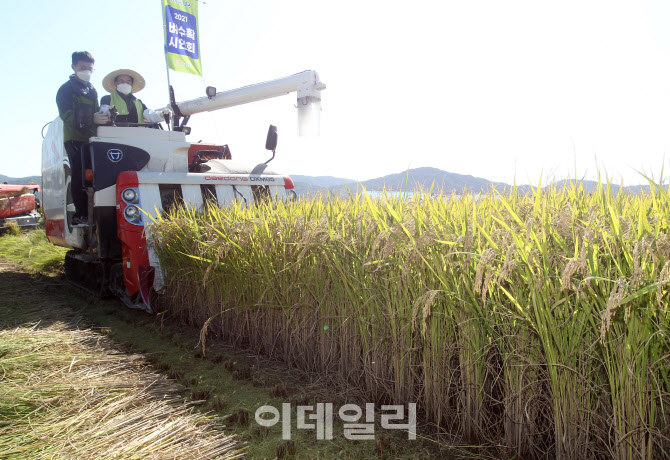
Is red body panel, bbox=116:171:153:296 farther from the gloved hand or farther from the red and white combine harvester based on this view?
the gloved hand

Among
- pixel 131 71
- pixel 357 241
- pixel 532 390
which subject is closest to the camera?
pixel 532 390

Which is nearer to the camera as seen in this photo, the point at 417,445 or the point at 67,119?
the point at 417,445

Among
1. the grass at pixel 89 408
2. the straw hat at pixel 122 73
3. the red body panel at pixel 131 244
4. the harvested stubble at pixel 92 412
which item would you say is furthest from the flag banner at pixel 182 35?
the harvested stubble at pixel 92 412

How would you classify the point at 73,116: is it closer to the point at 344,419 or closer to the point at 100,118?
the point at 100,118

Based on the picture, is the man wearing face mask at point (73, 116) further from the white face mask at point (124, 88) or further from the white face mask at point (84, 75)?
the white face mask at point (124, 88)

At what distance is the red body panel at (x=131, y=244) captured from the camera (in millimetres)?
5383

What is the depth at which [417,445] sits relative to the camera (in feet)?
8.33

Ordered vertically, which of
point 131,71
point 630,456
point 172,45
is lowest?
point 630,456

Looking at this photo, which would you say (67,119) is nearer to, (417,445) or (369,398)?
(369,398)

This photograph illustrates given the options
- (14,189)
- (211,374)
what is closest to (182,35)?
(211,374)

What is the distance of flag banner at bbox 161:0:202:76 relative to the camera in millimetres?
9008

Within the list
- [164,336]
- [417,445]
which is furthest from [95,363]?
[417,445]

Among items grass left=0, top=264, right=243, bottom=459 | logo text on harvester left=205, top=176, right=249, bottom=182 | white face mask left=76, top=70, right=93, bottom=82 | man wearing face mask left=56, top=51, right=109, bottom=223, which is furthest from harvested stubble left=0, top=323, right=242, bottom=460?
white face mask left=76, top=70, right=93, bottom=82

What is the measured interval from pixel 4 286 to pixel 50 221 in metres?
1.43
